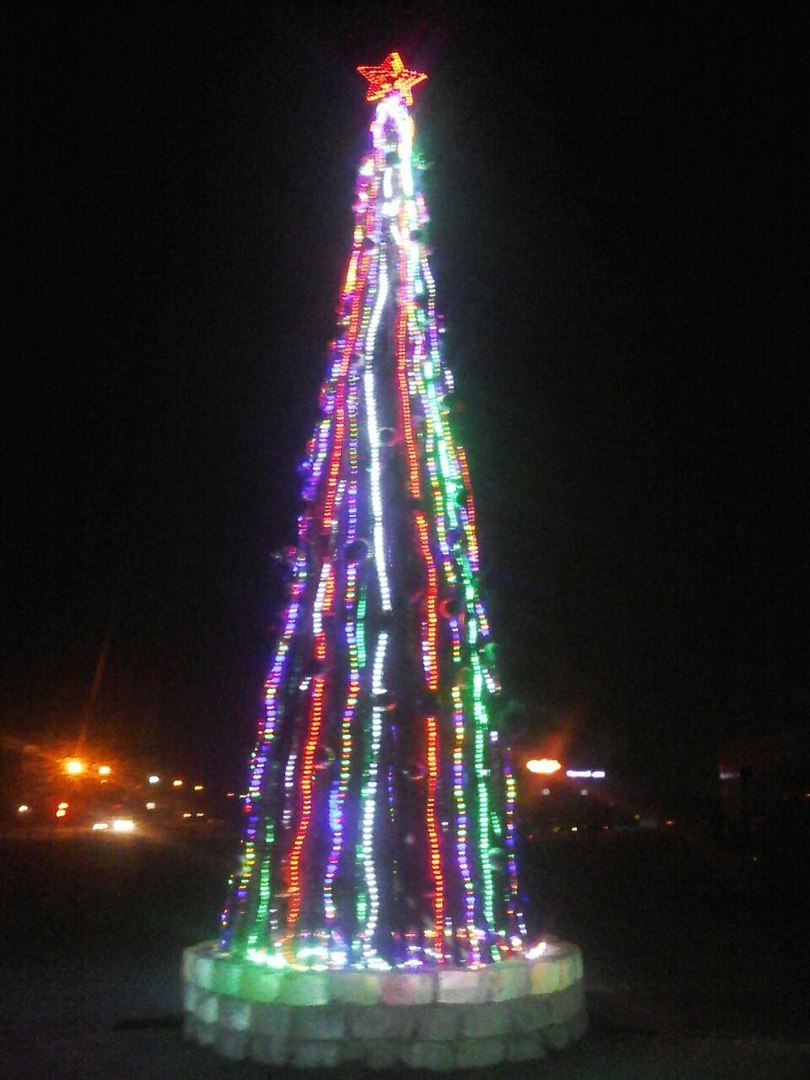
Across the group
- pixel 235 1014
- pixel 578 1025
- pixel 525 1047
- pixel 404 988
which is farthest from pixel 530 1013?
pixel 235 1014

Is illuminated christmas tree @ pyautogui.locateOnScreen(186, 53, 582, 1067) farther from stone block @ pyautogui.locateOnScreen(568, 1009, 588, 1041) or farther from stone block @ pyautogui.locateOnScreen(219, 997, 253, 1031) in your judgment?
stone block @ pyautogui.locateOnScreen(568, 1009, 588, 1041)

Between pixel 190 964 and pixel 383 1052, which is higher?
pixel 190 964

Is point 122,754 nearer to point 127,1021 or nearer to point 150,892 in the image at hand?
point 150,892

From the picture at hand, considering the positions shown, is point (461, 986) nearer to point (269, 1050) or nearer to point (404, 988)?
point (404, 988)

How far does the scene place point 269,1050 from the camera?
8711 mm

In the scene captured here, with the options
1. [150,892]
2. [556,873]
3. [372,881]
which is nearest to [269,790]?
[372,881]

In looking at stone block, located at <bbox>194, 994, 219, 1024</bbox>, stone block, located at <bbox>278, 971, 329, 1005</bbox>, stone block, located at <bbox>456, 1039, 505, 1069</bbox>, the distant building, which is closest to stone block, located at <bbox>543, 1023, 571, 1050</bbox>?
stone block, located at <bbox>456, 1039, 505, 1069</bbox>

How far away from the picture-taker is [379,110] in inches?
415

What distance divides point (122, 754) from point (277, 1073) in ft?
188

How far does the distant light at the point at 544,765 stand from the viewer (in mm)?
52831

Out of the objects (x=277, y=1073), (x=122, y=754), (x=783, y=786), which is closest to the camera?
(x=277, y=1073)

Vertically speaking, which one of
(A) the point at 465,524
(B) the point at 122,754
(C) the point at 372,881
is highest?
(B) the point at 122,754

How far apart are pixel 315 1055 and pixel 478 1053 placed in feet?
3.15

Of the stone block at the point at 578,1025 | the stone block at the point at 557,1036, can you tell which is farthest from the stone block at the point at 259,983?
the stone block at the point at 578,1025
